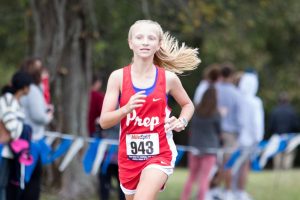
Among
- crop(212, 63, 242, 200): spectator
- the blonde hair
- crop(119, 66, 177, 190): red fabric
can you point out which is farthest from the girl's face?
crop(212, 63, 242, 200): spectator

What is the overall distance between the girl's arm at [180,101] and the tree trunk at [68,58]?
282 inches

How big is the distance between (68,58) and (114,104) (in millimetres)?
7720

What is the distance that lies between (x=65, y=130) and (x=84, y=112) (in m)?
0.47

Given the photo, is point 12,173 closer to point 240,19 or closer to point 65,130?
point 65,130

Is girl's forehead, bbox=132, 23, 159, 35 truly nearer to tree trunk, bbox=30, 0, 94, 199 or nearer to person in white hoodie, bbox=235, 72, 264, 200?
person in white hoodie, bbox=235, 72, 264, 200

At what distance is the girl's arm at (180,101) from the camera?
7.15m

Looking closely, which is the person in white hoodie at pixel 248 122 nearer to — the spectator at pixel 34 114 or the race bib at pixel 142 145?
the spectator at pixel 34 114

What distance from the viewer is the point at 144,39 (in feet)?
23.6

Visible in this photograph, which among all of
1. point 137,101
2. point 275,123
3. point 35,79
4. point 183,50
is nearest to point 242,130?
point 35,79

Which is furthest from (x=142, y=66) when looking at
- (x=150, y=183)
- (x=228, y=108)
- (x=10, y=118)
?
(x=228, y=108)

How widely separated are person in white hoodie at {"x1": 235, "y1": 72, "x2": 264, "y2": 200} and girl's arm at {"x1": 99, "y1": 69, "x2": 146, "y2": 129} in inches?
277

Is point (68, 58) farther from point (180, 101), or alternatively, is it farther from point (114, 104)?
point (114, 104)

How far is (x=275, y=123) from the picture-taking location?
2400cm

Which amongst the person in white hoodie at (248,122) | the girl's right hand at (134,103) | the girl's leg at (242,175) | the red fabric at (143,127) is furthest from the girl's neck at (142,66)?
the girl's leg at (242,175)
